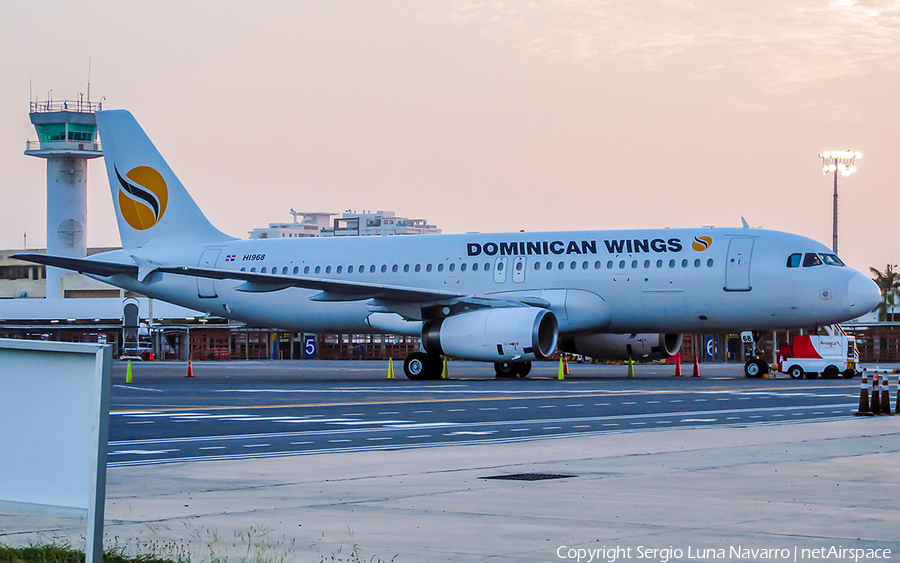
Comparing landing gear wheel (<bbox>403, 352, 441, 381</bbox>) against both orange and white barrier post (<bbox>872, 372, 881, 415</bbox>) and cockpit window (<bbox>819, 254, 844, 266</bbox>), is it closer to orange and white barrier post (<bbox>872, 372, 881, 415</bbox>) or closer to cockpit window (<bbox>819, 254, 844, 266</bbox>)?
cockpit window (<bbox>819, 254, 844, 266</bbox>)

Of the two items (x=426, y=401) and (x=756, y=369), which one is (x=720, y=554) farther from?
(x=756, y=369)

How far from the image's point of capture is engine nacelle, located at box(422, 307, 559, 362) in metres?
28.5

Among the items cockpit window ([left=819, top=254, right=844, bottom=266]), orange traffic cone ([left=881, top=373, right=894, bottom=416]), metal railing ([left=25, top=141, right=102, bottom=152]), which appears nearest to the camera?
orange traffic cone ([left=881, top=373, right=894, bottom=416])

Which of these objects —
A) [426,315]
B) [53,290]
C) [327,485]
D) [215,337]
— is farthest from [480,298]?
[53,290]

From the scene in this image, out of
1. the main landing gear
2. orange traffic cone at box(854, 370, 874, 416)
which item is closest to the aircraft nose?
the main landing gear

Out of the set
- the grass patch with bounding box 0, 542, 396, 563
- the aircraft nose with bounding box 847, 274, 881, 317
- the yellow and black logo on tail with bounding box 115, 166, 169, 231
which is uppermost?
the yellow and black logo on tail with bounding box 115, 166, 169, 231

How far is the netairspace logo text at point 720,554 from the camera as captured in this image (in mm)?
6266

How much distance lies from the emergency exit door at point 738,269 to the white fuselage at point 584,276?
26 mm

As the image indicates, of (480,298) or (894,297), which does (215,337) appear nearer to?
(480,298)

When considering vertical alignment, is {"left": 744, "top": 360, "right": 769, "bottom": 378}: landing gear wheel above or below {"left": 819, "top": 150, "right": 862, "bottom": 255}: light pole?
below

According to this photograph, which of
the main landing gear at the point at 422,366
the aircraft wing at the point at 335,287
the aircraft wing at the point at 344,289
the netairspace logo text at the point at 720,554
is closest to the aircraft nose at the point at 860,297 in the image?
the aircraft wing at the point at 344,289

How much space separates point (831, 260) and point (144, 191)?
68.9 feet

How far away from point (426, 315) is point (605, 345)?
5805 mm

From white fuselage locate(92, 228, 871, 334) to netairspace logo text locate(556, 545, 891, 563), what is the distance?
76.6ft
